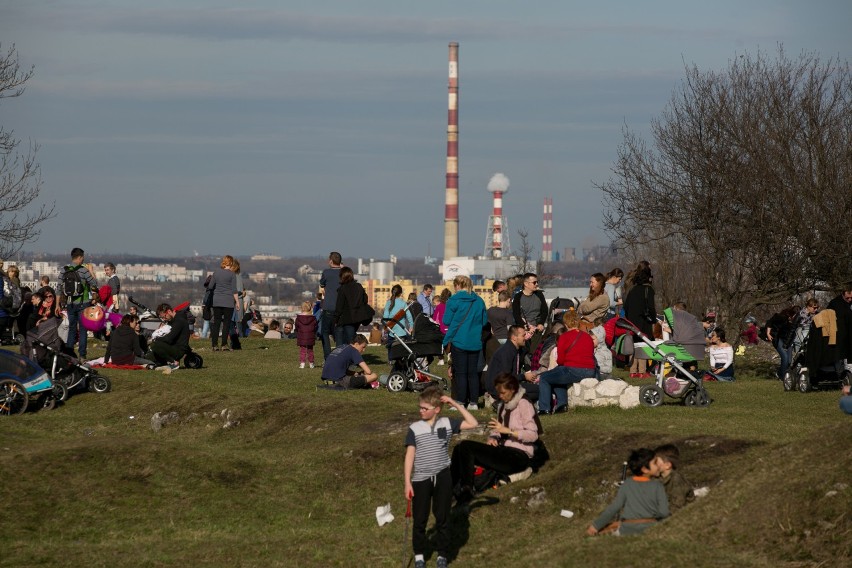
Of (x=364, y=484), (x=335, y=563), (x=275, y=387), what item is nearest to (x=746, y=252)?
(x=275, y=387)

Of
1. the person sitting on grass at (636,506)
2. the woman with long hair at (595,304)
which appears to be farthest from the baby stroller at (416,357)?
the person sitting on grass at (636,506)

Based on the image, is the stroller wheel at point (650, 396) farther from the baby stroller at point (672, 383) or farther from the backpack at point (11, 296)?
the backpack at point (11, 296)

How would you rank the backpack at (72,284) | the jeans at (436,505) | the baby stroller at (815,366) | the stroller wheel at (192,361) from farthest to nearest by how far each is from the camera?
the backpack at (72,284) → the stroller wheel at (192,361) → the baby stroller at (815,366) → the jeans at (436,505)

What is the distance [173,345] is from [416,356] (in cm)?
643

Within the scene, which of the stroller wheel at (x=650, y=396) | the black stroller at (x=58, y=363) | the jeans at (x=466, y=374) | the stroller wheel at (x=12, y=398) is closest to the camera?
the stroller wheel at (x=650, y=396)

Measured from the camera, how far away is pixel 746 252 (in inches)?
1261

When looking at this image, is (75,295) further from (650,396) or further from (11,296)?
(650,396)

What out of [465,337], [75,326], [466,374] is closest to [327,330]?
[75,326]

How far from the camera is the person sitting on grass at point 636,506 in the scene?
12250 millimetres

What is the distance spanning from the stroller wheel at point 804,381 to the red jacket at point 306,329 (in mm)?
9700

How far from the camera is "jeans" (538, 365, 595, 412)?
719 inches

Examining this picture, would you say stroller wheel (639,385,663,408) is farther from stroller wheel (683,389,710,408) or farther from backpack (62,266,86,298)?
backpack (62,266,86,298)

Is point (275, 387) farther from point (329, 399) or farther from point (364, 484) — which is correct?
point (364, 484)

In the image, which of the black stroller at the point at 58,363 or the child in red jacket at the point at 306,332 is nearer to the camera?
the black stroller at the point at 58,363
